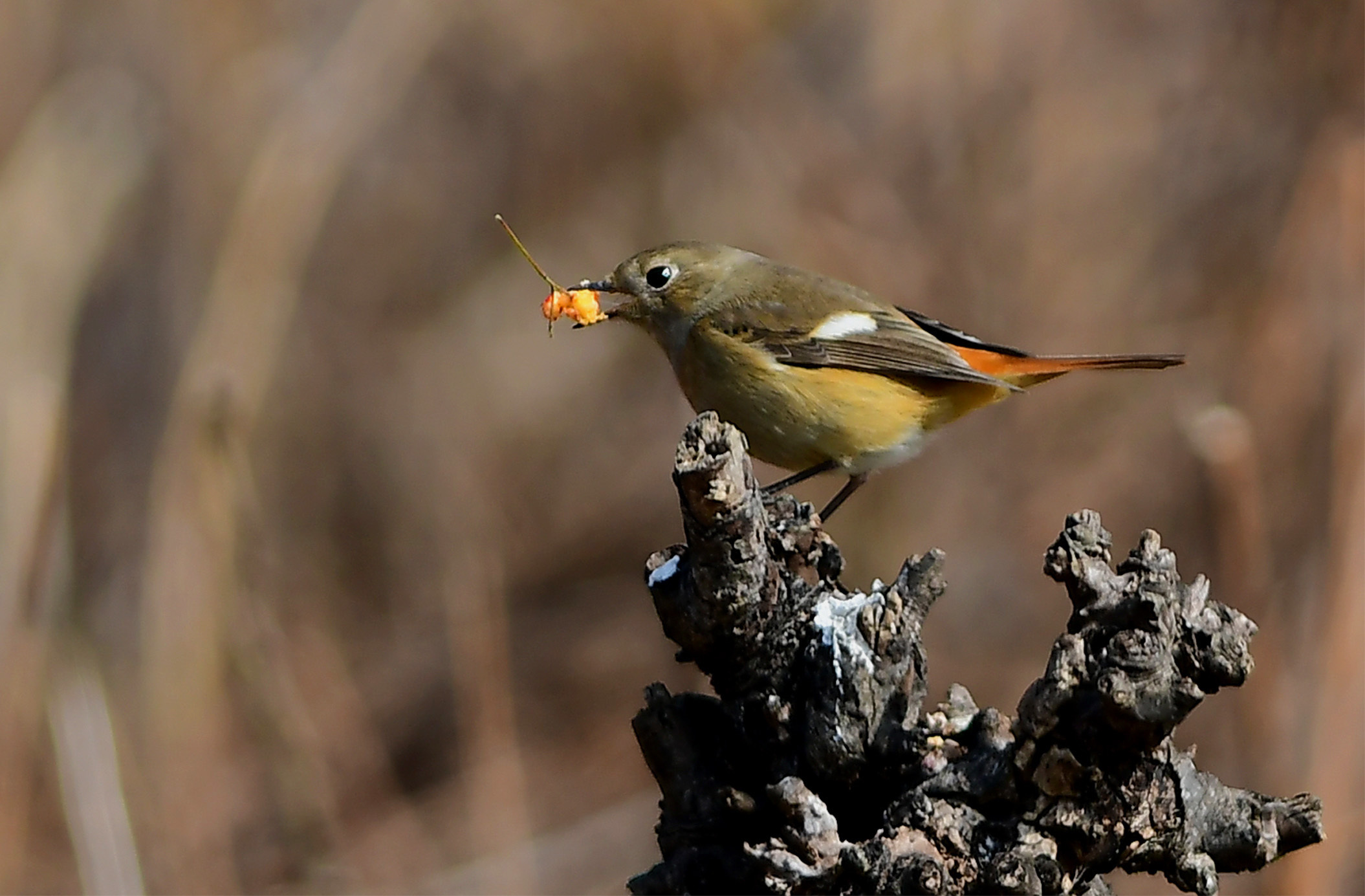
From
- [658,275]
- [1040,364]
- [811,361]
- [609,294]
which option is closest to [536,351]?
[609,294]

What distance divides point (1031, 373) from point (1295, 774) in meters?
1.63

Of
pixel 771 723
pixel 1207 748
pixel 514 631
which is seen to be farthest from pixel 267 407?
pixel 771 723

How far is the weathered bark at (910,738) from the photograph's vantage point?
1786 mm

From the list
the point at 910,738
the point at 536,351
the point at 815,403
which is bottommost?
the point at 910,738

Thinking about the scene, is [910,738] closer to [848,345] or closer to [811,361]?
[811,361]

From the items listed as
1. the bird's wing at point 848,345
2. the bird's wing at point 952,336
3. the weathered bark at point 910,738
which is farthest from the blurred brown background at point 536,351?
the weathered bark at point 910,738

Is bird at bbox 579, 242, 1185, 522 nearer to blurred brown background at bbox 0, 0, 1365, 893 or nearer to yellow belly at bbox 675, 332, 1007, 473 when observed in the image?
yellow belly at bbox 675, 332, 1007, 473

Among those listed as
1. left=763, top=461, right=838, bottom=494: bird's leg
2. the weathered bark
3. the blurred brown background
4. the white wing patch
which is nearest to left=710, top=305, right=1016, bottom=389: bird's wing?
the white wing patch

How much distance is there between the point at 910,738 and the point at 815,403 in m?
2.03

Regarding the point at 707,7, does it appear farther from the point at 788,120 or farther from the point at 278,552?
the point at 278,552

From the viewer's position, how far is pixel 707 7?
6.00 m

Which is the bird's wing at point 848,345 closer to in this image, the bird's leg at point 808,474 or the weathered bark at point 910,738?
the bird's leg at point 808,474

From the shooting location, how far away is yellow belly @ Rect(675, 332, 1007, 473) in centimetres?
404

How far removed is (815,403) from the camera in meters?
4.07
